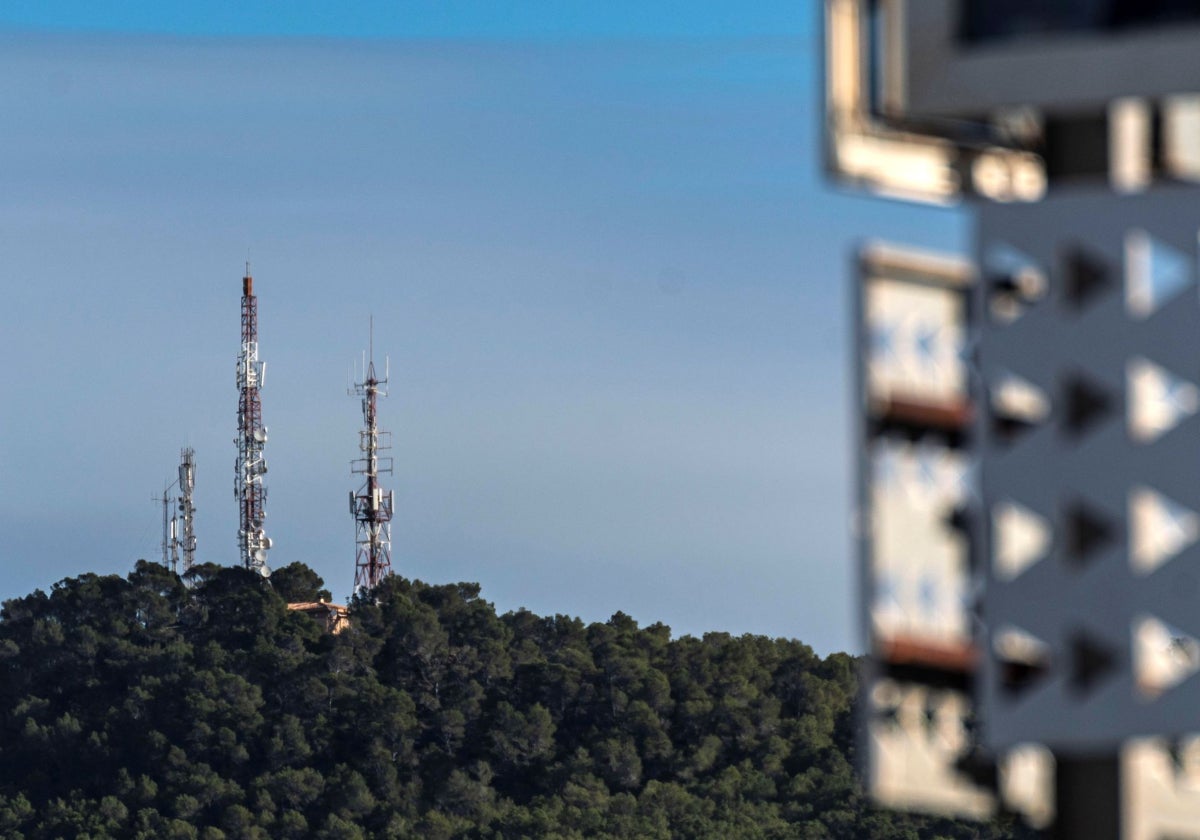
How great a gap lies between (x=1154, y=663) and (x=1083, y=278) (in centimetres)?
95

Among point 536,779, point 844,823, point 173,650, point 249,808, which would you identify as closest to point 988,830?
point 844,823

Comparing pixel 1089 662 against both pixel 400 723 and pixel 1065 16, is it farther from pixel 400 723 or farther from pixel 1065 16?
pixel 400 723

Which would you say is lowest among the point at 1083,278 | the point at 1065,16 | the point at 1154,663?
the point at 1154,663

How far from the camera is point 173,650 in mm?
73812

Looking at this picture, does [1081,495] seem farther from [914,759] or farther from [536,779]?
[536,779]

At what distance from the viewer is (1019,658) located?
6.10 meters

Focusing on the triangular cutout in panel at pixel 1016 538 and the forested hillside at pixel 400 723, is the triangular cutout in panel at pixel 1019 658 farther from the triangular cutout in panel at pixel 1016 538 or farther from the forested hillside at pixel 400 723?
the forested hillside at pixel 400 723

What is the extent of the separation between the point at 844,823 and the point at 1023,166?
5373 centimetres

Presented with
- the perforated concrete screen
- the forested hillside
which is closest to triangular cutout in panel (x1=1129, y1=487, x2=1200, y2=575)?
the perforated concrete screen

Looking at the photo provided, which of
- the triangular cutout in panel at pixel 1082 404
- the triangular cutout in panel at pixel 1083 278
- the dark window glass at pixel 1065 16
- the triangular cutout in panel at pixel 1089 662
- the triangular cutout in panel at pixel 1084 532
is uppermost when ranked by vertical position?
the dark window glass at pixel 1065 16

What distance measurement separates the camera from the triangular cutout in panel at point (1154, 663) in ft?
19.1

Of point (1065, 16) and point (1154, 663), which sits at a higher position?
point (1065, 16)

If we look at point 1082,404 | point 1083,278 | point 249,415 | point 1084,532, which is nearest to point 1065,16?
point 1083,278

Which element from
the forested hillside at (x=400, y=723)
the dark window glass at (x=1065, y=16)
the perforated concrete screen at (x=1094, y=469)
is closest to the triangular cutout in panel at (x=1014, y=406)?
the perforated concrete screen at (x=1094, y=469)
